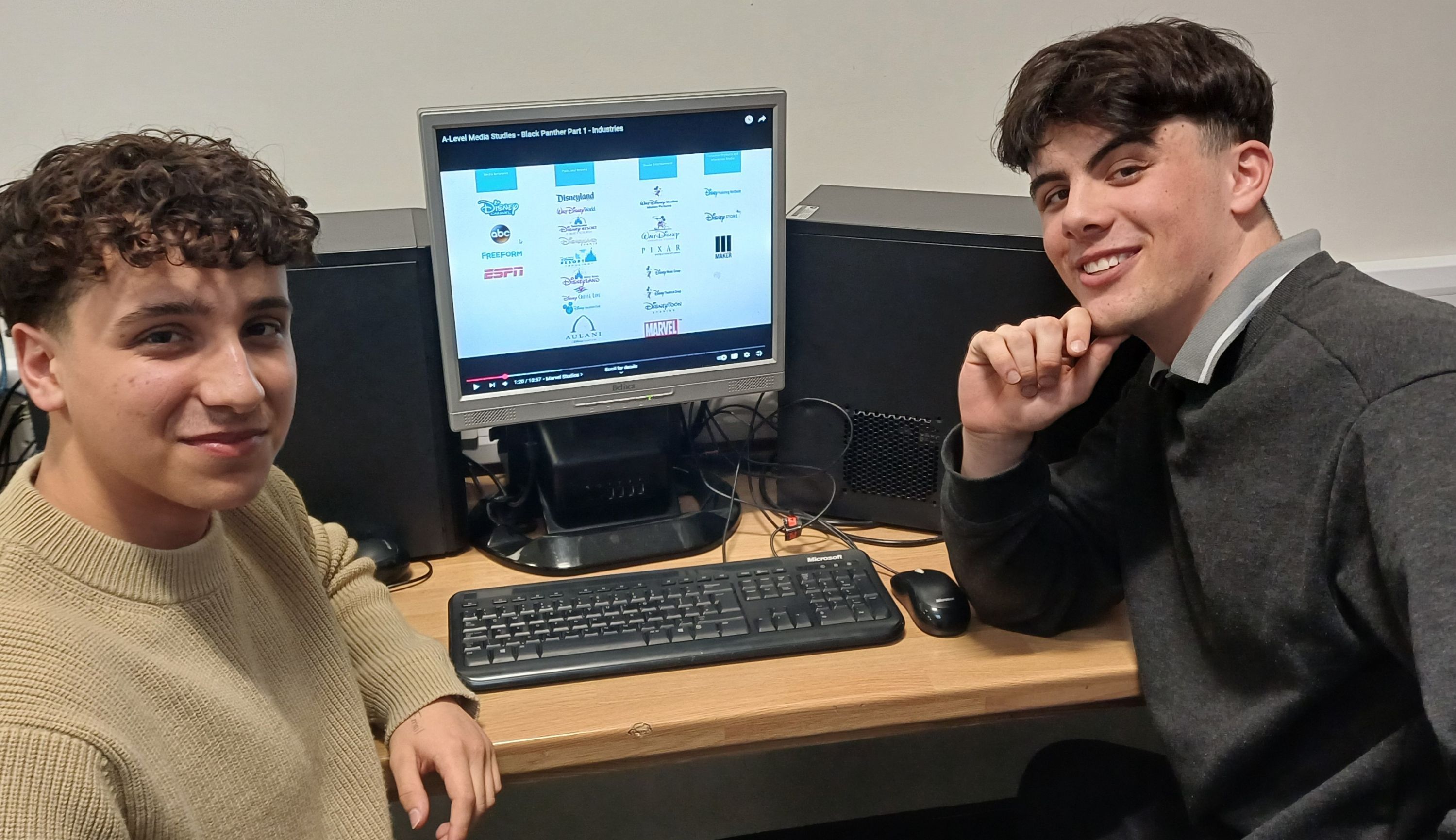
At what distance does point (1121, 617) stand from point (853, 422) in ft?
1.36

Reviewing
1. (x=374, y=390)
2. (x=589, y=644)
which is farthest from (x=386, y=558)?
(x=589, y=644)

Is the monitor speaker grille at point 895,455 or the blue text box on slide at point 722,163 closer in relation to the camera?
the blue text box on slide at point 722,163

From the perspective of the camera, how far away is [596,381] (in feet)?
4.48

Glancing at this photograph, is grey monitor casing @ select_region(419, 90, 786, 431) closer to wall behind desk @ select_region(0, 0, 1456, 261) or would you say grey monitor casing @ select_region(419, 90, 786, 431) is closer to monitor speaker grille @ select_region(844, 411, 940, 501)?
monitor speaker grille @ select_region(844, 411, 940, 501)

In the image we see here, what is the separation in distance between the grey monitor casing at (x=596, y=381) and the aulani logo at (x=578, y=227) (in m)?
0.12

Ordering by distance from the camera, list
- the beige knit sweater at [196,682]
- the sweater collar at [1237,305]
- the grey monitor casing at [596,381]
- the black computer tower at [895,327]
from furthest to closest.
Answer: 1. the black computer tower at [895,327]
2. the grey monitor casing at [596,381]
3. the sweater collar at [1237,305]
4. the beige knit sweater at [196,682]

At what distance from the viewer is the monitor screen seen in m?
1.24

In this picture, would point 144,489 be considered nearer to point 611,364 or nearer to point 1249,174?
point 611,364

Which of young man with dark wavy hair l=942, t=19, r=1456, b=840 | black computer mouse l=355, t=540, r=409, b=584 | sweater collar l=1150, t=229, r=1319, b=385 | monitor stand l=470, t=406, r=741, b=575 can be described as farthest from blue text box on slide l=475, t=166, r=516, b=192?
sweater collar l=1150, t=229, r=1319, b=385

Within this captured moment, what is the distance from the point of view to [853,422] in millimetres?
1444

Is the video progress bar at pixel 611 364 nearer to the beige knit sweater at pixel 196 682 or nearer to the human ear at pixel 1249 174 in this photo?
the beige knit sweater at pixel 196 682

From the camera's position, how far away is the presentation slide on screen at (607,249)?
126 centimetres

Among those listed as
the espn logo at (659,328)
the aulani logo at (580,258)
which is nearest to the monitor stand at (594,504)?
the espn logo at (659,328)

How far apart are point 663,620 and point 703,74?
0.86 m
